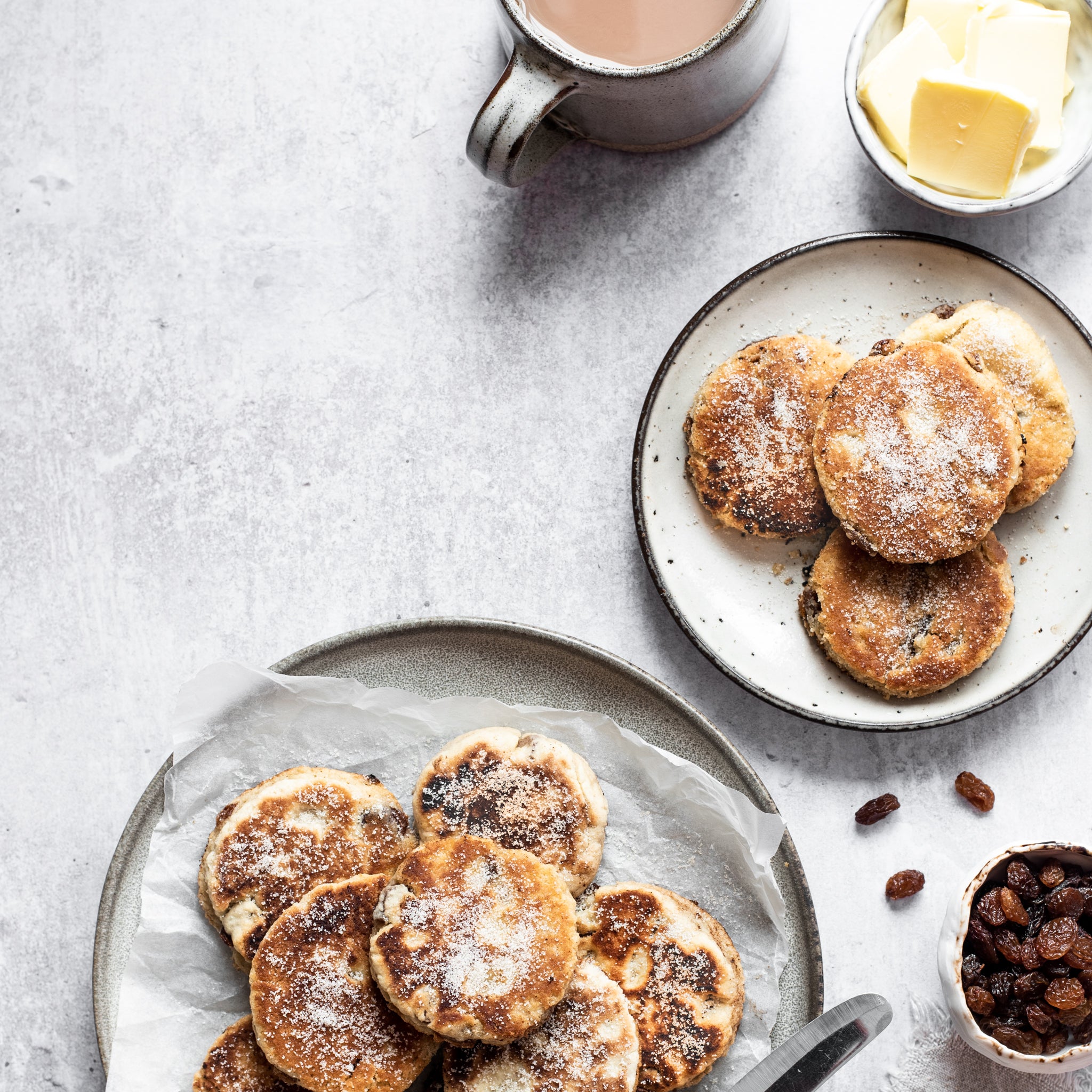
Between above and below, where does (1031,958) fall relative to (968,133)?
below

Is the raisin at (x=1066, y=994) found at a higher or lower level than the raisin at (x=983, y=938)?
lower

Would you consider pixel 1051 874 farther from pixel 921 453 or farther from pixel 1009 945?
pixel 921 453

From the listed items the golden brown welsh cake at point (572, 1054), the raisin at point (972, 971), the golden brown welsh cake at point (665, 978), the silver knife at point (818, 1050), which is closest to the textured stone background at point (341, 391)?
the raisin at point (972, 971)

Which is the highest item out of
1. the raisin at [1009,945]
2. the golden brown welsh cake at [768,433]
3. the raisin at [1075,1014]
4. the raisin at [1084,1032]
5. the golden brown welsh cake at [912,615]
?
the golden brown welsh cake at [768,433]

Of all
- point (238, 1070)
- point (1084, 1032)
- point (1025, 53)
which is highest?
point (1025, 53)

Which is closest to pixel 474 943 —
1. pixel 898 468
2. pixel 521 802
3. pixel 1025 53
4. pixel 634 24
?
pixel 521 802

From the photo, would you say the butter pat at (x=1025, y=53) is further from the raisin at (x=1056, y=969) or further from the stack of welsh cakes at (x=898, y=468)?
the raisin at (x=1056, y=969)
